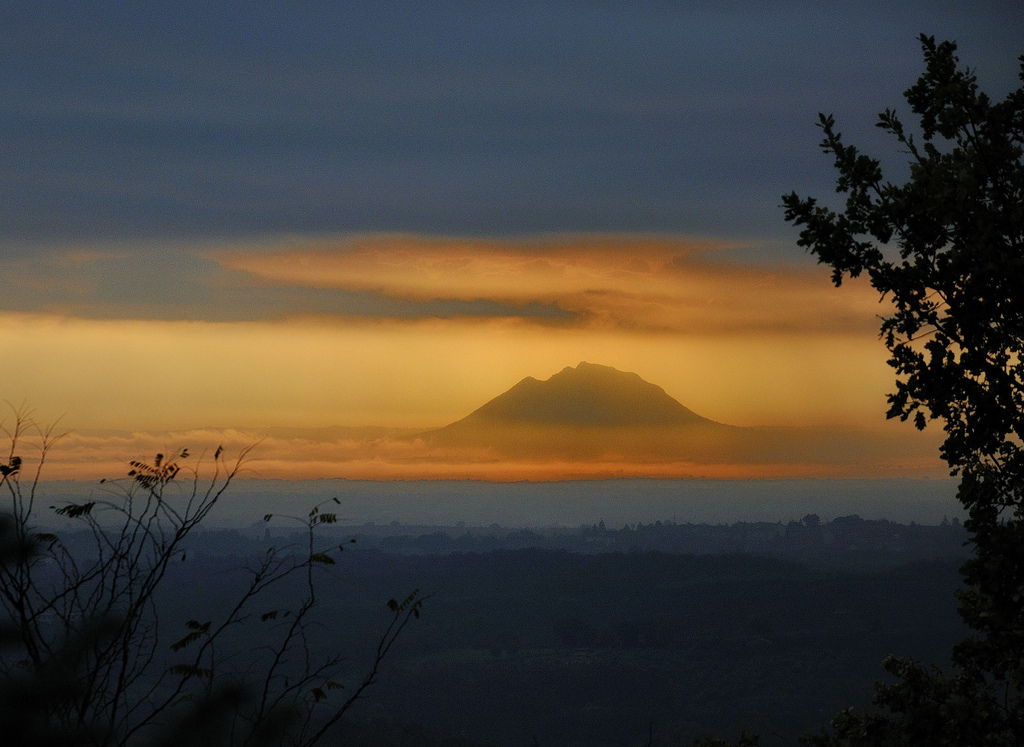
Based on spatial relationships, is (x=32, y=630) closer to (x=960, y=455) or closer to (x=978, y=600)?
(x=960, y=455)

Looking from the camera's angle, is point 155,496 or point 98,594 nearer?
point 98,594

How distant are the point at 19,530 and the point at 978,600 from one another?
1536cm

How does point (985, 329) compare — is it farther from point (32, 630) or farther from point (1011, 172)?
point (32, 630)

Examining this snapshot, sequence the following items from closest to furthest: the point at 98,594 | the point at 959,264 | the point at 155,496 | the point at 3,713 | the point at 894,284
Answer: the point at 3,713
the point at 98,594
the point at 155,496
the point at 959,264
the point at 894,284

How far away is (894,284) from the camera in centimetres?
1545

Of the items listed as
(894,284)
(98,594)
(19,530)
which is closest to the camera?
(19,530)

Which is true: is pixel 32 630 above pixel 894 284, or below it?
below

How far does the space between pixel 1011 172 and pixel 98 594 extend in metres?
14.2

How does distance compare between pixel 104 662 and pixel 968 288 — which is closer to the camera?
pixel 104 662

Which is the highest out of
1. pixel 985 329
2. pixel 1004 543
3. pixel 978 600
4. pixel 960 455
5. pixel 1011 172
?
pixel 1011 172

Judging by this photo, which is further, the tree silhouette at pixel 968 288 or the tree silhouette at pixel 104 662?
the tree silhouette at pixel 968 288

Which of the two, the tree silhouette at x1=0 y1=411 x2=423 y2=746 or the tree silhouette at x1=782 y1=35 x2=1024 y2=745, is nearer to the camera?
the tree silhouette at x1=0 y1=411 x2=423 y2=746

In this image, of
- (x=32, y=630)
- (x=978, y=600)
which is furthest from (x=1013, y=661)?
(x=32, y=630)

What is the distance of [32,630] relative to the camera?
22.9 ft
